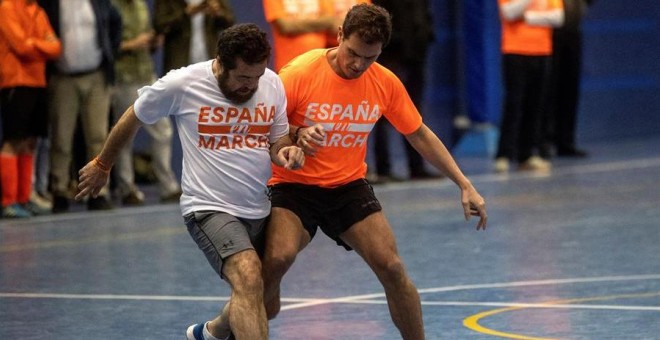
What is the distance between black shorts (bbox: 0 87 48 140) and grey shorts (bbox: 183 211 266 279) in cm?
646

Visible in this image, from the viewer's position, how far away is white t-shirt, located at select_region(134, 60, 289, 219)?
272 inches

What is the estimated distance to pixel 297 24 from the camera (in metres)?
14.1

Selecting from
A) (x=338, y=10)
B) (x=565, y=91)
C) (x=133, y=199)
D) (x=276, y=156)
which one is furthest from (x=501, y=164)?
(x=276, y=156)

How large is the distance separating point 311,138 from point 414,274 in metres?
3.51

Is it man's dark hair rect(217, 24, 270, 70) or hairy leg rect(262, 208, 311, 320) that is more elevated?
man's dark hair rect(217, 24, 270, 70)

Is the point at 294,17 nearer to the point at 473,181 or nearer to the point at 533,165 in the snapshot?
the point at 473,181

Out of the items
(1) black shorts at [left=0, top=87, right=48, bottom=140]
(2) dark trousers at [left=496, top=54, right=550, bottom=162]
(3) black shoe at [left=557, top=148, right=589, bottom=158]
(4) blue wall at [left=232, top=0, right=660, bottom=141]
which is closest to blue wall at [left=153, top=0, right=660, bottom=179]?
(4) blue wall at [left=232, top=0, right=660, bottom=141]

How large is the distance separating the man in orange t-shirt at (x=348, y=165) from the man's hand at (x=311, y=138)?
0.03m

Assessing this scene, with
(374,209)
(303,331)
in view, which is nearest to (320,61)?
(374,209)

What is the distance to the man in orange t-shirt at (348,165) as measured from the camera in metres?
7.09

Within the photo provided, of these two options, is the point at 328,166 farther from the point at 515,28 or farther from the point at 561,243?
the point at 515,28

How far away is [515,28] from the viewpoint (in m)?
16.2

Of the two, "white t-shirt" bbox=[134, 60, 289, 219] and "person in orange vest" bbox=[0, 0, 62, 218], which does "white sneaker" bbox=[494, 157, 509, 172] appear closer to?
"person in orange vest" bbox=[0, 0, 62, 218]

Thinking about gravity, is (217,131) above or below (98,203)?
above
